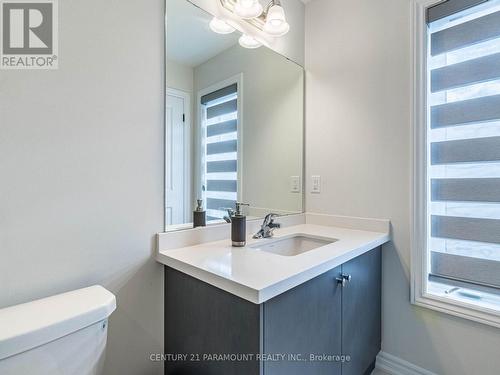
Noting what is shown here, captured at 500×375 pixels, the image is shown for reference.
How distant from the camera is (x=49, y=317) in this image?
0.75m

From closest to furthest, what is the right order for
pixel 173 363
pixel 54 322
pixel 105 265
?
1. pixel 54 322
2. pixel 105 265
3. pixel 173 363

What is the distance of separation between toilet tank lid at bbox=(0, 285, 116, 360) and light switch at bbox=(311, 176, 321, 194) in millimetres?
1407

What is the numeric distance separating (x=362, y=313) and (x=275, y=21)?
166 cm

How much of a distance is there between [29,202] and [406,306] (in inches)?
→ 71.4

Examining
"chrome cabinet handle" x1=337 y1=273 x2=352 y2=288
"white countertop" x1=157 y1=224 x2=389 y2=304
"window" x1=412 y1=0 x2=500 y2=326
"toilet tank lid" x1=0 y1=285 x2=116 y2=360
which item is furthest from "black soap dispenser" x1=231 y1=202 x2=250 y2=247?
"window" x1=412 y1=0 x2=500 y2=326

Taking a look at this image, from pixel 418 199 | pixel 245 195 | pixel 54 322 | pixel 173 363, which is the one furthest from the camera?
pixel 245 195

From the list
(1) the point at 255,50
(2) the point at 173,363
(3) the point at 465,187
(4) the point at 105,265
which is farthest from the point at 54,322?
(3) the point at 465,187

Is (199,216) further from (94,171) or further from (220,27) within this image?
(220,27)

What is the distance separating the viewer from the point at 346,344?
48.5 inches

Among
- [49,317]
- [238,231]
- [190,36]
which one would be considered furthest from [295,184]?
[49,317]

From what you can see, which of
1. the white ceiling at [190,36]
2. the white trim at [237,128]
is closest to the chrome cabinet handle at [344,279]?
the white trim at [237,128]

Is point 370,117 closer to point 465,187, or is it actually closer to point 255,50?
point 465,187

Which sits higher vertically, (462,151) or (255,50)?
(255,50)

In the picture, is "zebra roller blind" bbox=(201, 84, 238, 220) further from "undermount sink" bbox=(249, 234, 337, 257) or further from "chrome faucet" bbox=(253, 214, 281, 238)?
"undermount sink" bbox=(249, 234, 337, 257)
